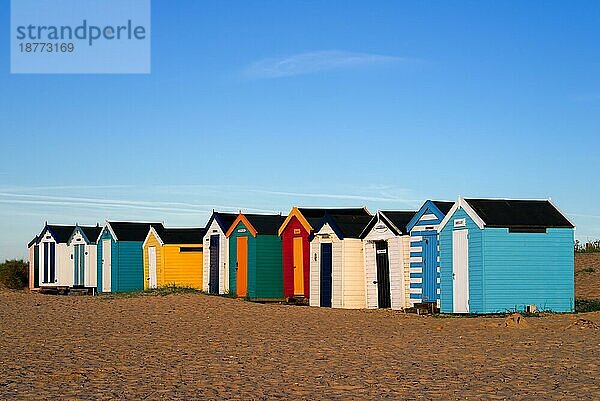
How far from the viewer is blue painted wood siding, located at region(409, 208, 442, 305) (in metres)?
25.7

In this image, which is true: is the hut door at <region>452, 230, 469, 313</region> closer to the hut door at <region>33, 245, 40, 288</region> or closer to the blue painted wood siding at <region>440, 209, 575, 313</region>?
the blue painted wood siding at <region>440, 209, 575, 313</region>

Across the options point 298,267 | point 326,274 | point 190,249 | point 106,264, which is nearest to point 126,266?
point 106,264

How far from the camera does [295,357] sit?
15258 mm

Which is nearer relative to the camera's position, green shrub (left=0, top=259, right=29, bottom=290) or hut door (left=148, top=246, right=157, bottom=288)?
hut door (left=148, top=246, right=157, bottom=288)

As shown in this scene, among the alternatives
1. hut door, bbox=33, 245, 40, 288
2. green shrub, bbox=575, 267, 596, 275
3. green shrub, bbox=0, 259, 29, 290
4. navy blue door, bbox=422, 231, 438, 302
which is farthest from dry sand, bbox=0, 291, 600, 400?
green shrub, bbox=0, 259, 29, 290

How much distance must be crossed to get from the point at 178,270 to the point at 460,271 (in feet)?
57.3

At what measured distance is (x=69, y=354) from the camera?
15.8 metres

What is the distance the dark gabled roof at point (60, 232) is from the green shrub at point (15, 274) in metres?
6.60

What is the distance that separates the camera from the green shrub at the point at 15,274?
170 feet

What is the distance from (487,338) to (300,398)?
818 centimetres

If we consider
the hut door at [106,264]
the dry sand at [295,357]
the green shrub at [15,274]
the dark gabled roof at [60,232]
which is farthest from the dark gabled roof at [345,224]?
the green shrub at [15,274]

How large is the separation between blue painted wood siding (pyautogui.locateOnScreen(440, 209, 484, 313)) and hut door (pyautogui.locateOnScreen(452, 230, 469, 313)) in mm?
129

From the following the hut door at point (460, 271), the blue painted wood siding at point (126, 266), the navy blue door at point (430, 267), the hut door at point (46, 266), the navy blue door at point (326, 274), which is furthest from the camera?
the hut door at point (46, 266)

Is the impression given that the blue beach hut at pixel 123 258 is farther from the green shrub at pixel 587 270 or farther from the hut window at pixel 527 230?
the hut window at pixel 527 230
